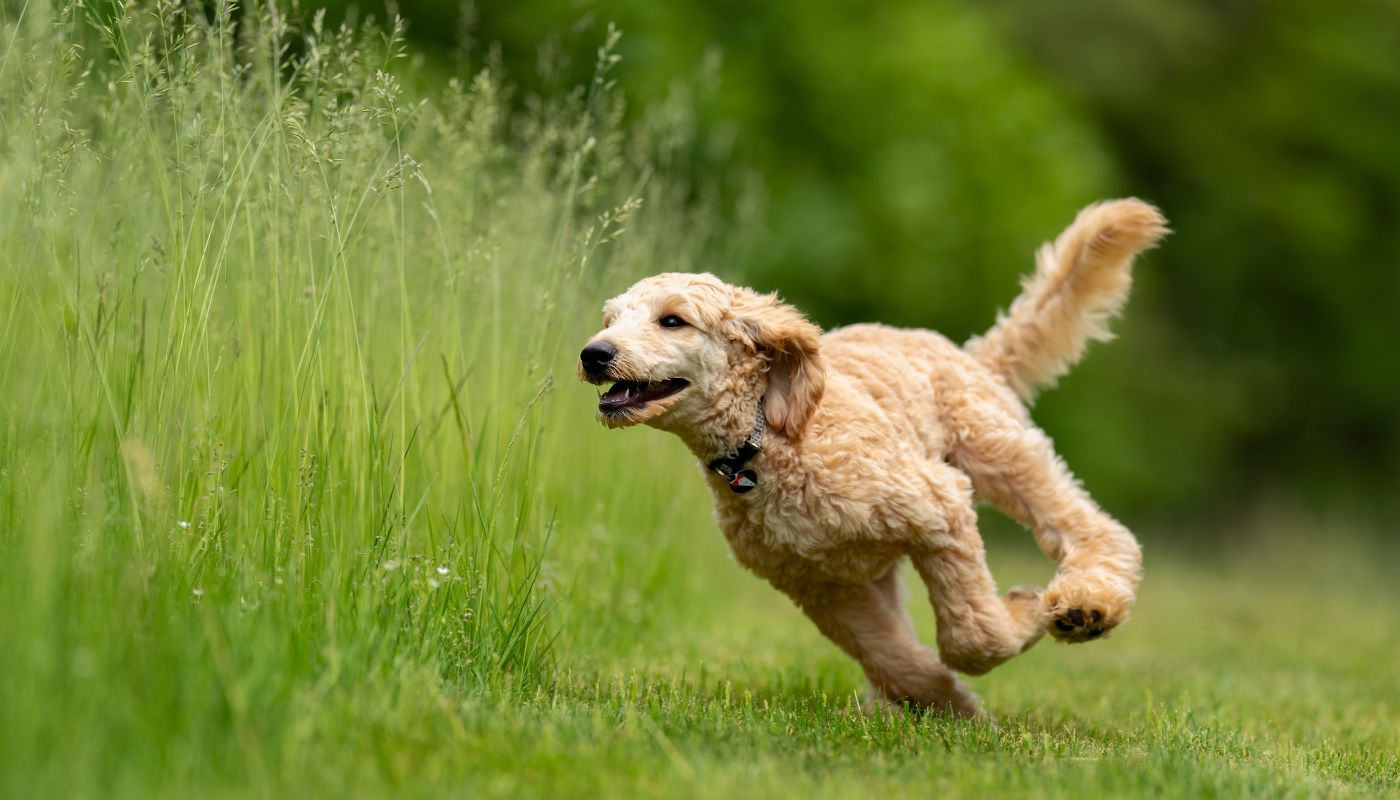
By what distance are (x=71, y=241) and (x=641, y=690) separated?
2401mm

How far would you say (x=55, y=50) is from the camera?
14.2 ft

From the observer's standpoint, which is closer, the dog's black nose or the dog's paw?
the dog's black nose

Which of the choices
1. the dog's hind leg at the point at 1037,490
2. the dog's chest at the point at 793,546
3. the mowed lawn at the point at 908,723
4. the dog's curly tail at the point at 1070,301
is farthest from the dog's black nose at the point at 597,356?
the dog's curly tail at the point at 1070,301

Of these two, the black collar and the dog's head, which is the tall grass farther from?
the black collar

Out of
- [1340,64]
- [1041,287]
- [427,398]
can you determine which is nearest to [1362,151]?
[1340,64]

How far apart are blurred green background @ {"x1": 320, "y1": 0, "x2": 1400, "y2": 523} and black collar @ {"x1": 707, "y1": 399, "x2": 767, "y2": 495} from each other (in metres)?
8.90

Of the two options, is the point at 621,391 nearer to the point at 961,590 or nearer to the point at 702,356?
the point at 702,356

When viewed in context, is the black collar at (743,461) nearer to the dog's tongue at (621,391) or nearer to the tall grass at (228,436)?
the dog's tongue at (621,391)

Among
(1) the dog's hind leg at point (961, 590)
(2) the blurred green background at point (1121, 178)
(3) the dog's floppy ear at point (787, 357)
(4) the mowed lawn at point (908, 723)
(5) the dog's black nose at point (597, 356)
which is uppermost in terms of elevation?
(2) the blurred green background at point (1121, 178)

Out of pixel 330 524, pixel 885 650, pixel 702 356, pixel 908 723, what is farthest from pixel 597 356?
pixel 885 650

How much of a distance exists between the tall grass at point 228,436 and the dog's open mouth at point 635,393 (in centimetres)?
36

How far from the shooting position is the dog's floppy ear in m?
4.73

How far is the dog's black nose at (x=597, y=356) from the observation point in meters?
4.38

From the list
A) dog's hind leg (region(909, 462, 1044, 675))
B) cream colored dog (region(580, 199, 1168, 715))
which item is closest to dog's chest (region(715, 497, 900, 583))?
cream colored dog (region(580, 199, 1168, 715))
